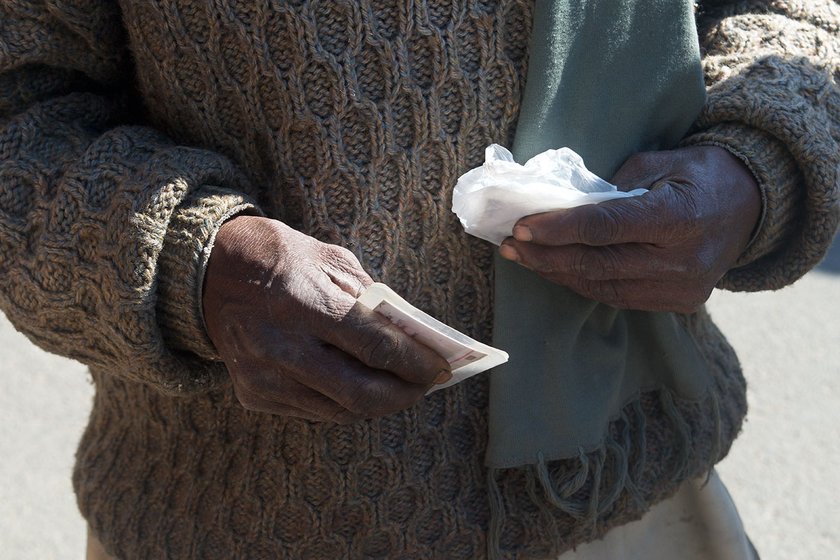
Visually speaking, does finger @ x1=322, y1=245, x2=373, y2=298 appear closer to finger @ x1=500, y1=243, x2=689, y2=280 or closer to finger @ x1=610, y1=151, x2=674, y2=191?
finger @ x1=500, y1=243, x2=689, y2=280

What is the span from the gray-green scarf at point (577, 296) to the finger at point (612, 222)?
0.09m

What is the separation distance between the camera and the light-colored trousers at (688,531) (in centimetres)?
143

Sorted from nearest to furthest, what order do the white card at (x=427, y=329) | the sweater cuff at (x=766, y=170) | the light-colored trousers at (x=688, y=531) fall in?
the white card at (x=427, y=329) → the sweater cuff at (x=766, y=170) → the light-colored trousers at (x=688, y=531)

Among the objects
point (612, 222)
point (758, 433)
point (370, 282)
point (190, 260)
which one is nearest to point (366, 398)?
point (370, 282)

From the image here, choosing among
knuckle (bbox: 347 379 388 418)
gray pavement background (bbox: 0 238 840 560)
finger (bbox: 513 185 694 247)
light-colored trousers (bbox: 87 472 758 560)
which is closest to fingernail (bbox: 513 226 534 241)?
finger (bbox: 513 185 694 247)

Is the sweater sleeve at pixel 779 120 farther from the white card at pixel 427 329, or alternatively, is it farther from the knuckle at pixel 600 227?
the white card at pixel 427 329

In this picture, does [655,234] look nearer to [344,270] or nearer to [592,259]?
[592,259]

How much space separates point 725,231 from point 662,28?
274mm

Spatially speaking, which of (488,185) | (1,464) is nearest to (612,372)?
(488,185)

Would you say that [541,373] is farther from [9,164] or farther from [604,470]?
[9,164]

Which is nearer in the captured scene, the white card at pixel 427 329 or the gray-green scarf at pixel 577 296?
the white card at pixel 427 329

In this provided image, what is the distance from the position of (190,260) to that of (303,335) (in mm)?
158

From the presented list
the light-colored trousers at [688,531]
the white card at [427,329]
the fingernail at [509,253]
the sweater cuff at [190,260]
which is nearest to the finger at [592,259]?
the fingernail at [509,253]

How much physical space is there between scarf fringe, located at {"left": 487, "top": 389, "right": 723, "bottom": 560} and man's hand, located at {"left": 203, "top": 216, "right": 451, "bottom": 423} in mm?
290
